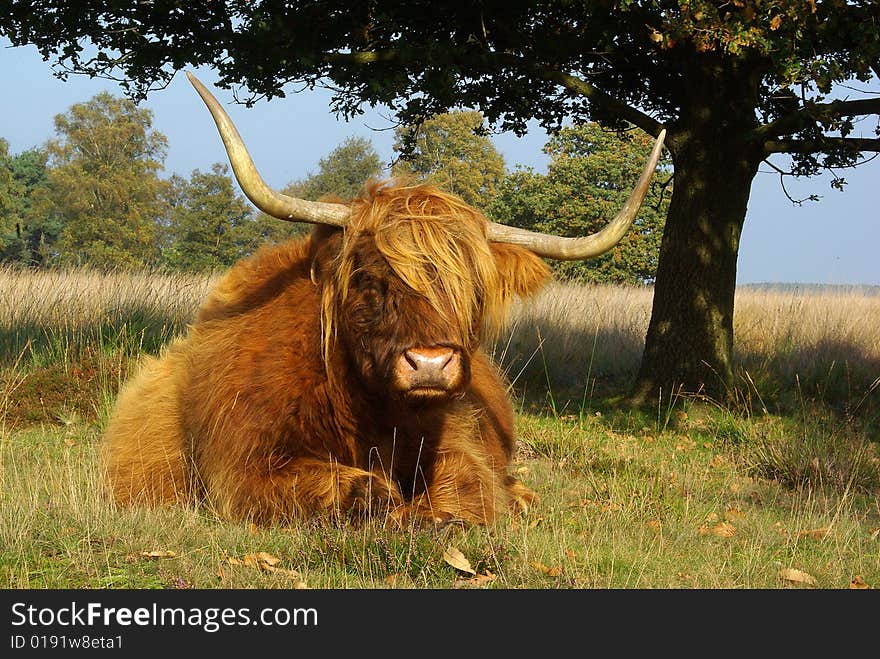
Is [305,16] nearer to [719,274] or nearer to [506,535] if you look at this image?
[719,274]

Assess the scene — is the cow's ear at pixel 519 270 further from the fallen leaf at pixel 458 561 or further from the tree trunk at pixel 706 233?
the tree trunk at pixel 706 233

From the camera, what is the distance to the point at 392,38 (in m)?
9.55

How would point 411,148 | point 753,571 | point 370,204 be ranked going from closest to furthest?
point 753,571 < point 370,204 < point 411,148

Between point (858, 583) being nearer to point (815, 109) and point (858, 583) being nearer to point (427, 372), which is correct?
point (427, 372)

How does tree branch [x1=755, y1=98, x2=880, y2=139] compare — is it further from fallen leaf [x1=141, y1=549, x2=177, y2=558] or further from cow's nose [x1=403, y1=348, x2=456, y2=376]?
fallen leaf [x1=141, y1=549, x2=177, y2=558]

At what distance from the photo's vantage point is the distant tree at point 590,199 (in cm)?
3072

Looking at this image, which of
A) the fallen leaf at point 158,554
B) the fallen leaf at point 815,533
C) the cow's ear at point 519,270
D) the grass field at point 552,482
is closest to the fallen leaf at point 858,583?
the grass field at point 552,482

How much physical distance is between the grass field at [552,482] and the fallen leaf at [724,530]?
0.02m

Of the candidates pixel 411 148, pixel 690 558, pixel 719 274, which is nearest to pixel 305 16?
pixel 411 148

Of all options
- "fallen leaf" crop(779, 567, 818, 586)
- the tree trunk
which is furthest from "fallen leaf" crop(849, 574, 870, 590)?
the tree trunk

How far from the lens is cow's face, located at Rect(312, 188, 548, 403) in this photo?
4094 mm

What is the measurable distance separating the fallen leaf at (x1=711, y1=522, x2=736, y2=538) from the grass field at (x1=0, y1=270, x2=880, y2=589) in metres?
0.02

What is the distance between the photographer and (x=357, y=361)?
4391 mm

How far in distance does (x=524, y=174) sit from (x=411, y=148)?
75.0ft
